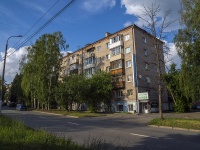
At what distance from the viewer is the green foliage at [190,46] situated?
2269cm

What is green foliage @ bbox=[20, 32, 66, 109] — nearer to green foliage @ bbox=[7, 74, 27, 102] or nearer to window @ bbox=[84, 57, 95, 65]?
window @ bbox=[84, 57, 95, 65]

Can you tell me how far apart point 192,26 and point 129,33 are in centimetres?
2539

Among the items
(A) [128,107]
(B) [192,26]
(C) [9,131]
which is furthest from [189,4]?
(A) [128,107]

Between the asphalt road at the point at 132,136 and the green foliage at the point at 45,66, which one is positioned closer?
the asphalt road at the point at 132,136

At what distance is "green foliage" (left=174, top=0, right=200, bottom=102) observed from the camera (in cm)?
2269

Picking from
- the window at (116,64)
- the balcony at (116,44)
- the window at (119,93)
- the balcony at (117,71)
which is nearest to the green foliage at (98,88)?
the balcony at (117,71)

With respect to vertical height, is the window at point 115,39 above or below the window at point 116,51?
above

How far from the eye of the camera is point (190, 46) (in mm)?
23328

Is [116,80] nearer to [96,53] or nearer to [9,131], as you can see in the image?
[96,53]

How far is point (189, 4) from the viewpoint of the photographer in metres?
24.1

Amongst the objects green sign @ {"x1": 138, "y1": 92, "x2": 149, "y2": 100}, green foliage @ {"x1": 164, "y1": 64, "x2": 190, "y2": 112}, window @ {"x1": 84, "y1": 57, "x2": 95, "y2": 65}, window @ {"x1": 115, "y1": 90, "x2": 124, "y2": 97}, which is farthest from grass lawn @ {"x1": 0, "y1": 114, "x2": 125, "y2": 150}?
window @ {"x1": 84, "y1": 57, "x2": 95, "y2": 65}

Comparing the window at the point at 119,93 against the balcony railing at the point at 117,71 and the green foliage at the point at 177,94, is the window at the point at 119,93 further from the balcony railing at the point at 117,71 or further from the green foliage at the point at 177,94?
the green foliage at the point at 177,94

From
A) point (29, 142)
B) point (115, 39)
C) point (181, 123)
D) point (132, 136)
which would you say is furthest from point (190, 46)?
point (115, 39)

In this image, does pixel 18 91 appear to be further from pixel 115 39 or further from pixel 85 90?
pixel 115 39
